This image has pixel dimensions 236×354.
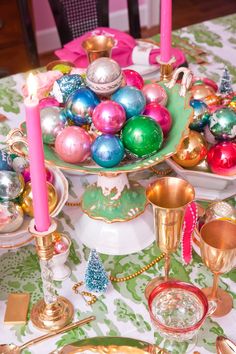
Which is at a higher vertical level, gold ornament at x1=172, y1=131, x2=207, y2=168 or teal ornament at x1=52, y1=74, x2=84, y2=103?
teal ornament at x1=52, y1=74, x2=84, y2=103

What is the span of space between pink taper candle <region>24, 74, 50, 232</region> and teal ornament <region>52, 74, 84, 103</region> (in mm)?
261

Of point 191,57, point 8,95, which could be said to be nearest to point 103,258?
point 8,95

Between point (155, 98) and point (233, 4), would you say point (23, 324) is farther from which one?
point (233, 4)

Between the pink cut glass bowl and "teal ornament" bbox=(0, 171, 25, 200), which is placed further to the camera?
"teal ornament" bbox=(0, 171, 25, 200)

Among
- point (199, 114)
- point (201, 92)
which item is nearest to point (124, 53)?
point (201, 92)

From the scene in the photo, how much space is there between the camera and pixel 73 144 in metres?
0.83

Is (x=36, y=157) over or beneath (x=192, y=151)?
over

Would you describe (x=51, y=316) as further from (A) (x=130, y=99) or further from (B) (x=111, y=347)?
(A) (x=130, y=99)

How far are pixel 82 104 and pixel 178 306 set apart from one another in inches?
13.1

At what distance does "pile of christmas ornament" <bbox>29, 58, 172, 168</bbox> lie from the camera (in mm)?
828

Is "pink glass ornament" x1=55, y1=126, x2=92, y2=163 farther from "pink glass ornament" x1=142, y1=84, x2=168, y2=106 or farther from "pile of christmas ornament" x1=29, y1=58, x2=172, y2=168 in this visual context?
"pink glass ornament" x1=142, y1=84, x2=168, y2=106

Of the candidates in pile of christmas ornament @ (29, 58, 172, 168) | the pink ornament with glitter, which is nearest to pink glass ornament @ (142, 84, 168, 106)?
pile of christmas ornament @ (29, 58, 172, 168)

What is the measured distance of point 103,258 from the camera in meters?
0.91

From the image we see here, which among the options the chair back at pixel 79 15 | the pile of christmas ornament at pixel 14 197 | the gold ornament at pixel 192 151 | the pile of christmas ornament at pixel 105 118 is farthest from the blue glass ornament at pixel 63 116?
the chair back at pixel 79 15
